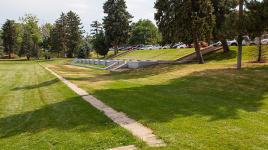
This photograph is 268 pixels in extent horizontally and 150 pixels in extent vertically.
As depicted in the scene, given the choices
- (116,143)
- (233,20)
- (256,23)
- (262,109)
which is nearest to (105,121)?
(116,143)

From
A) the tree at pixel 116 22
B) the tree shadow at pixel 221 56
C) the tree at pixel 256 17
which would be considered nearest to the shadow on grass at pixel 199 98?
the tree at pixel 256 17

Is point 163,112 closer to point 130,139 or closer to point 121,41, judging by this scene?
point 130,139

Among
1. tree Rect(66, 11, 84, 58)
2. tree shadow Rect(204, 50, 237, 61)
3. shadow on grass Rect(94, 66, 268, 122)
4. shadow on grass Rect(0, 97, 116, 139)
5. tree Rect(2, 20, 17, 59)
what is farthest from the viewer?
tree Rect(2, 20, 17, 59)

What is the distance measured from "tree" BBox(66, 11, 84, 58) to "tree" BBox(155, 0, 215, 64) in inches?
2646

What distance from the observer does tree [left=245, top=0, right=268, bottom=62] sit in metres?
19.1

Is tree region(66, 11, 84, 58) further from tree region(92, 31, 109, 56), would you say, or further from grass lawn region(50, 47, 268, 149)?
grass lawn region(50, 47, 268, 149)

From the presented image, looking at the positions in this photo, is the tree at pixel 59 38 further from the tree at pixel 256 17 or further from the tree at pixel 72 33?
the tree at pixel 256 17

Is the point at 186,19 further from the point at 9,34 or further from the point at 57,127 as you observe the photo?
the point at 9,34

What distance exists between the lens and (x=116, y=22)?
226ft

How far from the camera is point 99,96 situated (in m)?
15.0

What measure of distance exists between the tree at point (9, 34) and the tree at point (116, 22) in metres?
52.0

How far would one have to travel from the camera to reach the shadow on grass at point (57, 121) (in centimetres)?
916

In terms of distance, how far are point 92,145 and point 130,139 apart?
0.87 meters

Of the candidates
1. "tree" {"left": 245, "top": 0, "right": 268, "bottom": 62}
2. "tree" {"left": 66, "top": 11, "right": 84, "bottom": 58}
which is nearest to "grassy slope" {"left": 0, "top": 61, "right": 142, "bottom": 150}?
"tree" {"left": 245, "top": 0, "right": 268, "bottom": 62}
